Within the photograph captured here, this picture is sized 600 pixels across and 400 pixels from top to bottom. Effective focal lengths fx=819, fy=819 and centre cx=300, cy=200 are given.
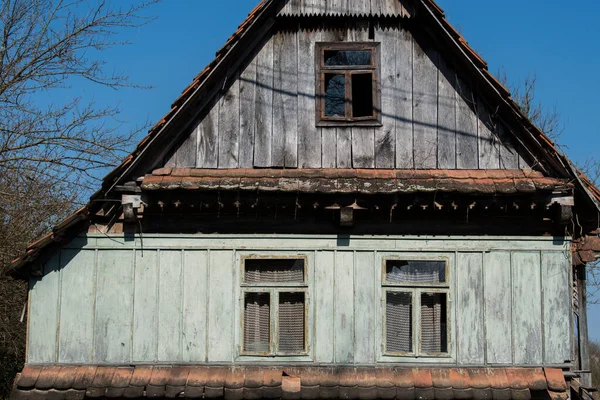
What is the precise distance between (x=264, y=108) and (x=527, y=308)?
5.02 meters

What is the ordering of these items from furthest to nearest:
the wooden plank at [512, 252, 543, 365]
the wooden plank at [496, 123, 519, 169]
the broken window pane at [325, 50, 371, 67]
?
1. the broken window pane at [325, 50, 371, 67]
2. the wooden plank at [496, 123, 519, 169]
3. the wooden plank at [512, 252, 543, 365]

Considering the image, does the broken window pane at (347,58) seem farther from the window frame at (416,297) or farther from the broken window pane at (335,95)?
the window frame at (416,297)

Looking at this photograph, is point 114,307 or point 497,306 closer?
point 497,306

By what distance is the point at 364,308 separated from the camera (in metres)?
12.3

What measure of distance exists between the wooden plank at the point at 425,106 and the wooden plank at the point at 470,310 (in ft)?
5.22

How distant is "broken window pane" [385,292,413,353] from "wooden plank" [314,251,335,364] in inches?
33.4

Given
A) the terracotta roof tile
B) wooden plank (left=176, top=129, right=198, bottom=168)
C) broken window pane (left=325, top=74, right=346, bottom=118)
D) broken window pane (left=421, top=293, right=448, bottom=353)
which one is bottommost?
the terracotta roof tile

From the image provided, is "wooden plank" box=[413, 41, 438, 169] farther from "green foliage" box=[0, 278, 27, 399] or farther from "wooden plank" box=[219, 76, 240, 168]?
"green foliage" box=[0, 278, 27, 399]

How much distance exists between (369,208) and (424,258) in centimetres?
116

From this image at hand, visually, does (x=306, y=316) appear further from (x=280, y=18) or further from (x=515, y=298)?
(x=280, y=18)

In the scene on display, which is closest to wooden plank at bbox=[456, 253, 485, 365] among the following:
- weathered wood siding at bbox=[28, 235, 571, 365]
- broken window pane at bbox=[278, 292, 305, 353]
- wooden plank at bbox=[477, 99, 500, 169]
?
weathered wood siding at bbox=[28, 235, 571, 365]

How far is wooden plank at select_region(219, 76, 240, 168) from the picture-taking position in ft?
41.4

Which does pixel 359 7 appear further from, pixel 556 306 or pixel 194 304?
pixel 556 306

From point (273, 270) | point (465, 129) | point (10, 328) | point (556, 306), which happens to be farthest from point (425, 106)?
point (10, 328)
